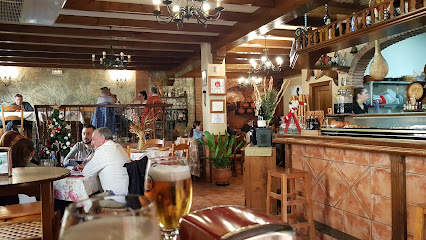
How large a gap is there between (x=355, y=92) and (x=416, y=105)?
1.72 meters

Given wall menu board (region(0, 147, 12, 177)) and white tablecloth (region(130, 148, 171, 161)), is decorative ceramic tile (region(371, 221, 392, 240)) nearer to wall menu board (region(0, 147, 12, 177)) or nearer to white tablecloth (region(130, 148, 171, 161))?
white tablecloth (region(130, 148, 171, 161))

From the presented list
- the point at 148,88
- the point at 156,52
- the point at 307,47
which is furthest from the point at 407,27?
the point at 148,88

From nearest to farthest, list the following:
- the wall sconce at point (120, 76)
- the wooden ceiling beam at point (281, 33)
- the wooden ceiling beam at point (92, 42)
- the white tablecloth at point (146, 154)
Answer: the white tablecloth at point (146, 154)
the wooden ceiling beam at point (281, 33)
the wooden ceiling beam at point (92, 42)
the wall sconce at point (120, 76)

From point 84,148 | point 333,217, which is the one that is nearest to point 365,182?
point 333,217

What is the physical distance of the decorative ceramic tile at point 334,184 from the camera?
3541 millimetres

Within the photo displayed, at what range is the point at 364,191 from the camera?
3279 millimetres

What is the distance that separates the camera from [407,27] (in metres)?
3.30

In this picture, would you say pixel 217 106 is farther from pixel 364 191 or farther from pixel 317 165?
pixel 364 191

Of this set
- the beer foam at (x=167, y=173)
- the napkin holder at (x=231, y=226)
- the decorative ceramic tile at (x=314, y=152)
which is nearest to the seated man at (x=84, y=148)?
the decorative ceramic tile at (x=314, y=152)

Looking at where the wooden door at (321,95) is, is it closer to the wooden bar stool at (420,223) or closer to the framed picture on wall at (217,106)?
the framed picture on wall at (217,106)

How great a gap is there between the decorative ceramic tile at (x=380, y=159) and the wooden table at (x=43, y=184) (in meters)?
2.78

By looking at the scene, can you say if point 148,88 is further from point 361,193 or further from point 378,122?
point 361,193

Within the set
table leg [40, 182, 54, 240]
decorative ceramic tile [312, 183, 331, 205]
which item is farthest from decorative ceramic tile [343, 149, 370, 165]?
table leg [40, 182, 54, 240]

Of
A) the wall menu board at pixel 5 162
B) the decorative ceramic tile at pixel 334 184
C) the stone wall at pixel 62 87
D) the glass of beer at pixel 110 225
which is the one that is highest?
the stone wall at pixel 62 87
